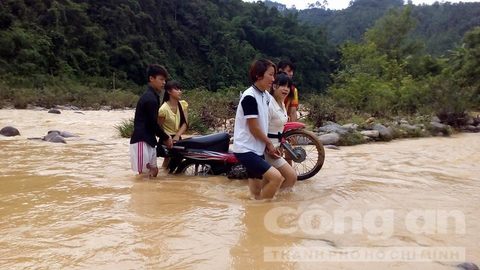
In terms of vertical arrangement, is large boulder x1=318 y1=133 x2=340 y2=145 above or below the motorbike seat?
below

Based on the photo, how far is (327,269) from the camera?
279 cm

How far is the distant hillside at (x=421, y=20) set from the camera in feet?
206

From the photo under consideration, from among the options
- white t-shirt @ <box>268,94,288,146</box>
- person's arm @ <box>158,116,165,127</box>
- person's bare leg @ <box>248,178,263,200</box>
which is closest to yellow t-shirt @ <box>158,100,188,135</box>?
person's arm @ <box>158,116,165,127</box>

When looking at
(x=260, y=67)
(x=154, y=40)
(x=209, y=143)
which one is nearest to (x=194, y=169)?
(x=209, y=143)

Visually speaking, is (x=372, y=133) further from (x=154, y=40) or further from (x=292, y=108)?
(x=154, y=40)

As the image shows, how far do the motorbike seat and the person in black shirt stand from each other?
0.71ft

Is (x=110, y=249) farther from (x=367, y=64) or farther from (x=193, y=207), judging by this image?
(x=367, y=64)

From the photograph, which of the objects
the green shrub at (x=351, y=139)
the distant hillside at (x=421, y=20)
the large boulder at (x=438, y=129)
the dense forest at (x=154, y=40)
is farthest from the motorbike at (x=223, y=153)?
the distant hillside at (x=421, y=20)

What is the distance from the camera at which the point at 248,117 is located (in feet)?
13.1

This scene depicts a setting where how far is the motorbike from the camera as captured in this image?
17.9ft

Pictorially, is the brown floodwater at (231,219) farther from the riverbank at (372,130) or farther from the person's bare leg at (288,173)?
the riverbank at (372,130)

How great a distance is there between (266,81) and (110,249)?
6.48ft

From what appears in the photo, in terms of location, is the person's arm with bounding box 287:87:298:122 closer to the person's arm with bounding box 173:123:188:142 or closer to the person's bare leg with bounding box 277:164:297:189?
the person's arm with bounding box 173:123:188:142

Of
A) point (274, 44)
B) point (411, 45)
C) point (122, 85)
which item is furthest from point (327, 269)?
point (274, 44)
